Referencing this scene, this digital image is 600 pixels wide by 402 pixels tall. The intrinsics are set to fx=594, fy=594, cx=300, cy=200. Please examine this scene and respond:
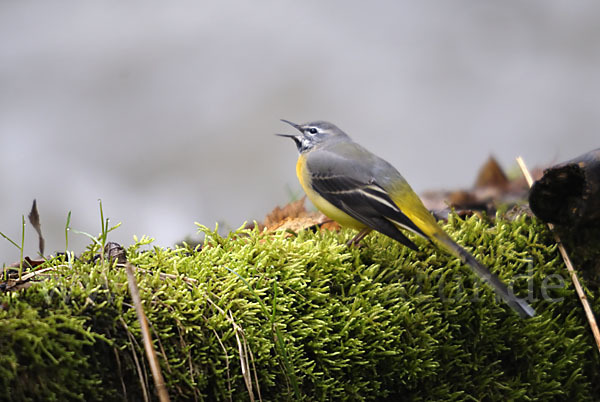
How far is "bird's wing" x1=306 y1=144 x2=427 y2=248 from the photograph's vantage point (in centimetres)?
332

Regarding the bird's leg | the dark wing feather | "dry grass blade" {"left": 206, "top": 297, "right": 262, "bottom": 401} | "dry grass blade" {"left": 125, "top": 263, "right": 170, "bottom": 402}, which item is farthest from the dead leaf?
"dry grass blade" {"left": 125, "top": 263, "right": 170, "bottom": 402}

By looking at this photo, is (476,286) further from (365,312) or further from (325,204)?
(325,204)

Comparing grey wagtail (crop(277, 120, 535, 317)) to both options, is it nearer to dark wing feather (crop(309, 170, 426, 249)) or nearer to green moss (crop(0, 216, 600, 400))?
dark wing feather (crop(309, 170, 426, 249))

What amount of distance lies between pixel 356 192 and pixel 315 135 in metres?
1.02

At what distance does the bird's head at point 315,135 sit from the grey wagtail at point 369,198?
9 cm

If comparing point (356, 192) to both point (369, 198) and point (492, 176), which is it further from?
point (492, 176)

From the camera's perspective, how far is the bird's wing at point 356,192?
131 inches

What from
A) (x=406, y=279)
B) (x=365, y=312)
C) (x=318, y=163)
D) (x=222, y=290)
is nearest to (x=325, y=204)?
(x=318, y=163)

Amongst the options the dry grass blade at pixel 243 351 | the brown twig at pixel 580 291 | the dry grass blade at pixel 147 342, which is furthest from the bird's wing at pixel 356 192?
the dry grass blade at pixel 147 342

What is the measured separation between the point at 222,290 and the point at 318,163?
1619mm

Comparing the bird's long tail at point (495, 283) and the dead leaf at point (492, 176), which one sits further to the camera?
the dead leaf at point (492, 176)

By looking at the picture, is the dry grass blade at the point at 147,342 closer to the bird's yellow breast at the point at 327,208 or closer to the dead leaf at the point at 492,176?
the bird's yellow breast at the point at 327,208

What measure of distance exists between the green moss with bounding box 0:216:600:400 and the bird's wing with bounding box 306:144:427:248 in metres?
0.16

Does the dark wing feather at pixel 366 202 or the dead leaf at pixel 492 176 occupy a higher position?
the dead leaf at pixel 492 176
